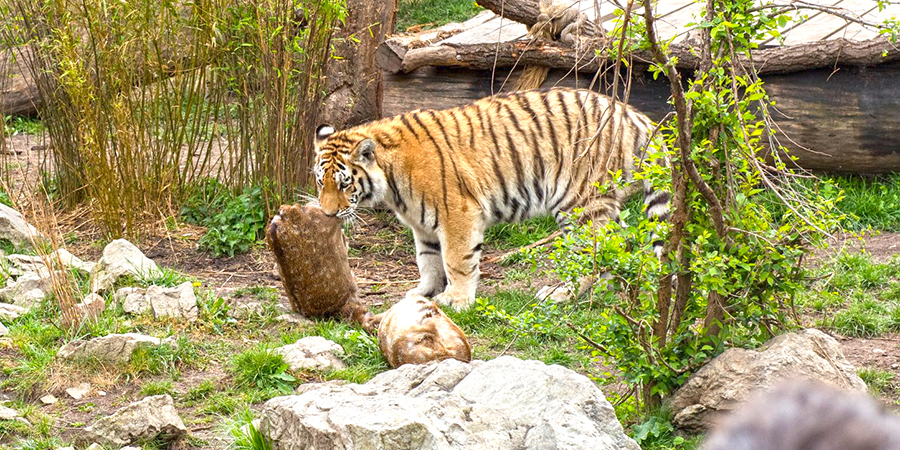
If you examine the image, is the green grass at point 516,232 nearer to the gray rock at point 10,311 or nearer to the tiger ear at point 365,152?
the tiger ear at point 365,152

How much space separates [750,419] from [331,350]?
4.66m

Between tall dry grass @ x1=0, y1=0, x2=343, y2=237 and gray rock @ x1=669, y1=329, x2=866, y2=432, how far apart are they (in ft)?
14.0

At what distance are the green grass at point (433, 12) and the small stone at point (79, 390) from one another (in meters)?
9.13

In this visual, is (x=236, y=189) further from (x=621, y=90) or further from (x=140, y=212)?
(x=621, y=90)

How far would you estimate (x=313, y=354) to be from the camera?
5340 mm

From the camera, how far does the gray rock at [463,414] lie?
338cm

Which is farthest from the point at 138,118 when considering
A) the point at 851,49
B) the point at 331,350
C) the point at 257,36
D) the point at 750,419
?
the point at 750,419

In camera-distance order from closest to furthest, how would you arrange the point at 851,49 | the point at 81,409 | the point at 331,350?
the point at 81,409 → the point at 331,350 → the point at 851,49

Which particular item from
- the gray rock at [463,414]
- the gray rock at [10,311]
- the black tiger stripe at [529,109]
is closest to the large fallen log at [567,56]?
the black tiger stripe at [529,109]

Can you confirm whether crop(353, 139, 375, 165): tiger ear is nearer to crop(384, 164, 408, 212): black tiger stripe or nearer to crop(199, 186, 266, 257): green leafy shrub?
crop(384, 164, 408, 212): black tiger stripe

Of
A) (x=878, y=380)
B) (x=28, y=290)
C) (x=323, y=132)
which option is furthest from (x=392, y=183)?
(x=878, y=380)

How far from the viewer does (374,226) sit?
8.38m

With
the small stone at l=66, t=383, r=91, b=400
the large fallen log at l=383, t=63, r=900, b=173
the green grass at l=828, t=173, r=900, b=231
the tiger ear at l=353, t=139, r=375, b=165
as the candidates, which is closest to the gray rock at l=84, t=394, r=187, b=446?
the small stone at l=66, t=383, r=91, b=400

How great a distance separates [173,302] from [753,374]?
3494 millimetres
